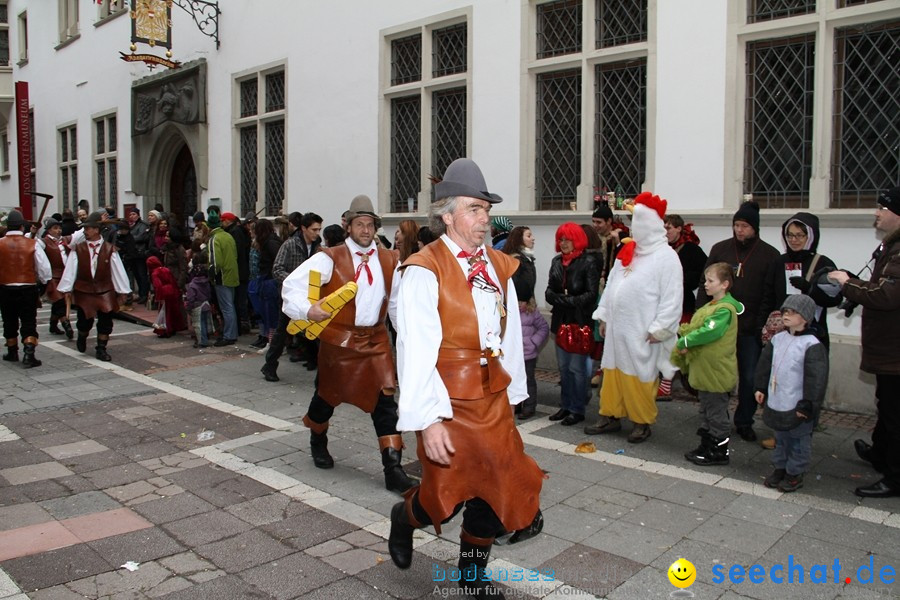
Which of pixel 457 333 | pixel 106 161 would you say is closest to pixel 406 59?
pixel 457 333

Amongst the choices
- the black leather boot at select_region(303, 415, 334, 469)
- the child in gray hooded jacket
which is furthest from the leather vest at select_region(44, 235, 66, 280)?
the child in gray hooded jacket

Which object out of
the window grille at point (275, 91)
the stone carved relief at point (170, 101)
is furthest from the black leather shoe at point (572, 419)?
the stone carved relief at point (170, 101)

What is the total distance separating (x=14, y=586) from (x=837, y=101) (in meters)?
7.35

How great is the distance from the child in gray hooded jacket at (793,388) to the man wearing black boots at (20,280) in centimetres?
877

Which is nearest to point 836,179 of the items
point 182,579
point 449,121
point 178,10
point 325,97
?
point 449,121

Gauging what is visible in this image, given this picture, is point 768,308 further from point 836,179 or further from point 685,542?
point 685,542

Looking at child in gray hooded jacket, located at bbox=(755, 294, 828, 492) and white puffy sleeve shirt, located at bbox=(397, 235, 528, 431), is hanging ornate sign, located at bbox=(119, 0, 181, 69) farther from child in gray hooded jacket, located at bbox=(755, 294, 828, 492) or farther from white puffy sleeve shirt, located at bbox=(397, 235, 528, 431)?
white puffy sleeve shirt, located at bbox=(397, 235, 528, 431)

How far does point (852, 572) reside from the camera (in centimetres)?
388

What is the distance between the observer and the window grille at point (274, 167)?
1403 cm

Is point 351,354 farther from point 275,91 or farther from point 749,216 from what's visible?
point 275,91

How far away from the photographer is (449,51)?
10.7 meters

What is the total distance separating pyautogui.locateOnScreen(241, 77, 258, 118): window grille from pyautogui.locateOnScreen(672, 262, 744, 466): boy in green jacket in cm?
1101

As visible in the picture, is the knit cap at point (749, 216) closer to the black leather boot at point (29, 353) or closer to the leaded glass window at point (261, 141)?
the black leather boot at point (29, 353)

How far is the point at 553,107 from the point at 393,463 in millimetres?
5778
